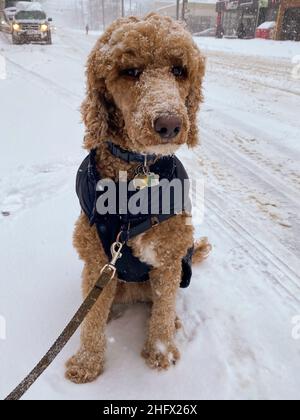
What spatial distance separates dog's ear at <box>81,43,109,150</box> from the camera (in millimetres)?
1945

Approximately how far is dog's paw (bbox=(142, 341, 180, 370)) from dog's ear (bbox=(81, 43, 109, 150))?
3.99 feet

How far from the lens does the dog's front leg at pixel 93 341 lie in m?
2.19

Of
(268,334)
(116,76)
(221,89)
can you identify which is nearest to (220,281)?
(268,334)

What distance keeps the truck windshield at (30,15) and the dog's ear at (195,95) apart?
20.7m

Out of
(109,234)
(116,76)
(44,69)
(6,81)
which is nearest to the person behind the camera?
(116,76)

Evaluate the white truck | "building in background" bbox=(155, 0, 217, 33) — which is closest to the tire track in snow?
the white truck

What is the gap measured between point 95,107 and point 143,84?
308mm

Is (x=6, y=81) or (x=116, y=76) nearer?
(x=116, y=76)

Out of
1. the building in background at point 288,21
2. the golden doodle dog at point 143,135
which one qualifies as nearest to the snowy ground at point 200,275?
the golden doodle dog at point 143,135

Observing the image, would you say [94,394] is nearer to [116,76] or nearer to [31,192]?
[116,76]

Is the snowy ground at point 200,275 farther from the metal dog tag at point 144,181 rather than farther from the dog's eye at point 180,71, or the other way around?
the dog's eye at point 180,71

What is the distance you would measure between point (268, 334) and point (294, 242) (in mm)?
1192

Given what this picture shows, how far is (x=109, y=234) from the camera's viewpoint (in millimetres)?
2068

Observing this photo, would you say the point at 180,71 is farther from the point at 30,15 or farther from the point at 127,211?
the point at 30,15
